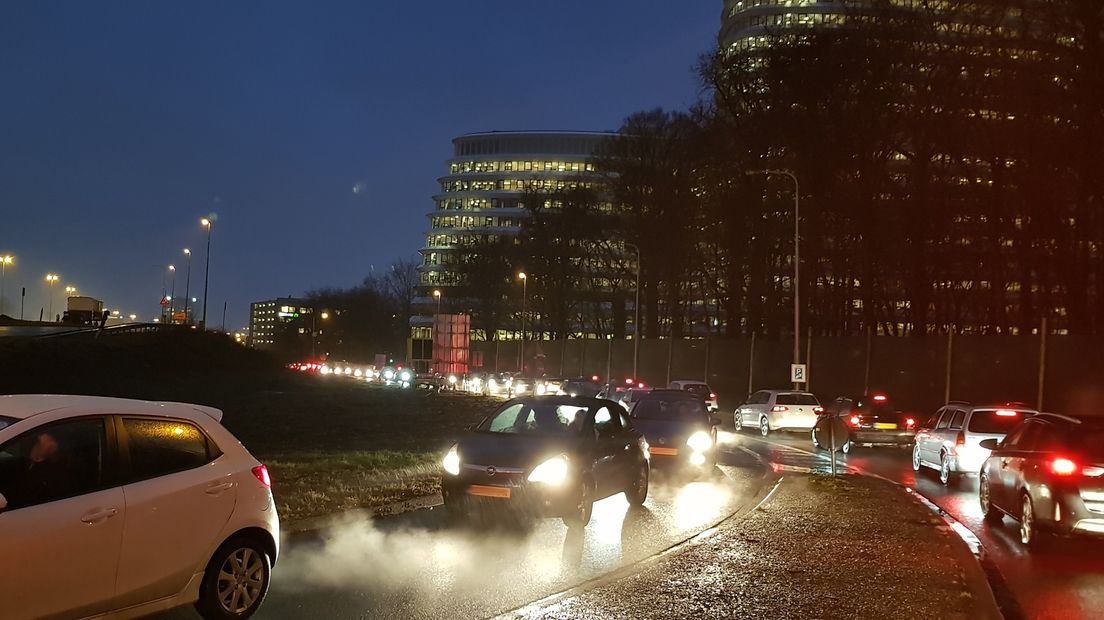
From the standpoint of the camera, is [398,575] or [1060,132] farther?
[1060,132]

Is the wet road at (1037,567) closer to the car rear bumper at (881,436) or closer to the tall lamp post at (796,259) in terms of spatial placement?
the car rear bumper at (881,436)

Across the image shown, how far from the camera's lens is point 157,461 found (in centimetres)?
684

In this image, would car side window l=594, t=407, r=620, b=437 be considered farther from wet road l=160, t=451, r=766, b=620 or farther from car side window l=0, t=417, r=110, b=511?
car side window l=0, t=417, r=110, b=511

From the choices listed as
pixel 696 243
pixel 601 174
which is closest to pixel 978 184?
pixel 696 243

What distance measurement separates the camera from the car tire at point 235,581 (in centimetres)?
707

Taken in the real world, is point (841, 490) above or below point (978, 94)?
below

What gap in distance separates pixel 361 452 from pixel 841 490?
9.79 m

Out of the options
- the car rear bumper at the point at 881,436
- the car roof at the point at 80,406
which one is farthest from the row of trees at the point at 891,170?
the car roof at the point at 80,406

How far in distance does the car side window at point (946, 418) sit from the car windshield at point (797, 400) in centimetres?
1243

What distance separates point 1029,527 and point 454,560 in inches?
248

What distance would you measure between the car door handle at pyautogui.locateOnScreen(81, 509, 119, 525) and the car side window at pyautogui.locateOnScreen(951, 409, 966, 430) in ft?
53.1

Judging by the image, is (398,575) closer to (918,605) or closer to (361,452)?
(918,605)

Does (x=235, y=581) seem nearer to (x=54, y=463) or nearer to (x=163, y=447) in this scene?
(x=163, y=447)

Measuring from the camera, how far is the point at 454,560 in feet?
32.2
